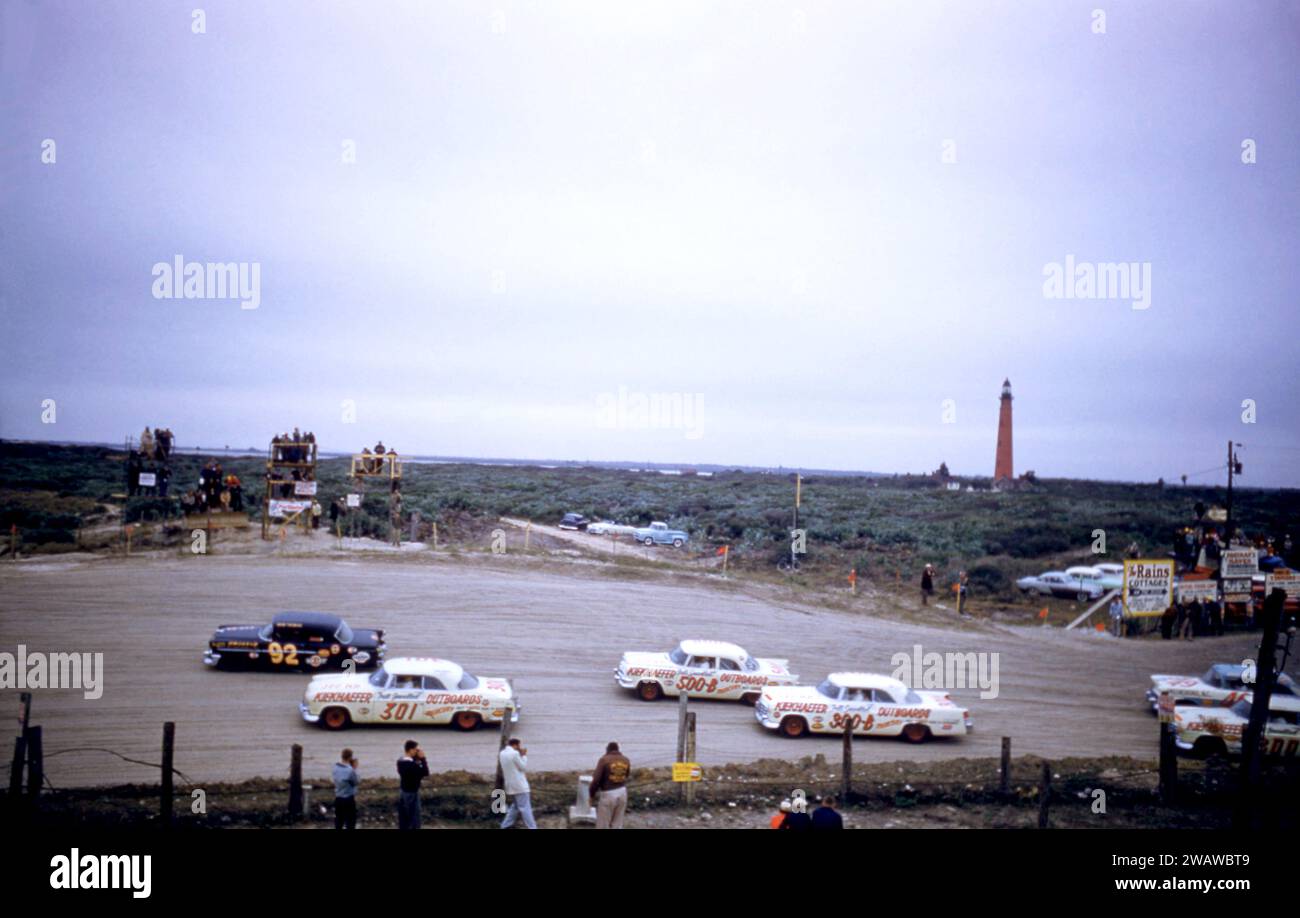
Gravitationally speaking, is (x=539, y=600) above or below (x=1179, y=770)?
above

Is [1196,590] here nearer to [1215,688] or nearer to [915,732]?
[1215,688]

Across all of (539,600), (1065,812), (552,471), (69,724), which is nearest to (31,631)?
(69,724)

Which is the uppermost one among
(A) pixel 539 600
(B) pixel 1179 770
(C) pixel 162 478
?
(C) pixel 162 478

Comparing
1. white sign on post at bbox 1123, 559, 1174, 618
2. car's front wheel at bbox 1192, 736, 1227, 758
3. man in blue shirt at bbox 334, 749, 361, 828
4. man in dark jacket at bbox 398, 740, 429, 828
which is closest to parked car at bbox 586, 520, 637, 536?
white sign on post at bbox 1123, 559, 1174, 618

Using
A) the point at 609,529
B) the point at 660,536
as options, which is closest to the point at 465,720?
the point at 660,536
